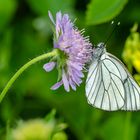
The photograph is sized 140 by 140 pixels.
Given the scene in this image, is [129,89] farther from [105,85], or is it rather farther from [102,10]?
[102,10]

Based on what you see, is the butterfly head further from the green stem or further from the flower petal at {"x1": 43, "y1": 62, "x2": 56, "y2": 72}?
the green stem

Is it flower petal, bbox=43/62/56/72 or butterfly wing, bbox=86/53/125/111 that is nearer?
flower petal, bbox=43/62/56/72

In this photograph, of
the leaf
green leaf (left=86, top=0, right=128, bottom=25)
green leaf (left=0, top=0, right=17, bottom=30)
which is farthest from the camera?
green leaf (left=0, top=0, right=17, bottom=30)

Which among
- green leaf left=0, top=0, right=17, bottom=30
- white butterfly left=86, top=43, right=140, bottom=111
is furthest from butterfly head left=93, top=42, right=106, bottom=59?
green leaf left=0, top=0, right=17, bottom=30

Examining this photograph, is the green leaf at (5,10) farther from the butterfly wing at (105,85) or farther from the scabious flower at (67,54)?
the scabious flower at (67,54)

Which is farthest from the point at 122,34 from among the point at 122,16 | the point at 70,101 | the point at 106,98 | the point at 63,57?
the point at 63,57

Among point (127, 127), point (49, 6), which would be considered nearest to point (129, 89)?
point (127, 127)
